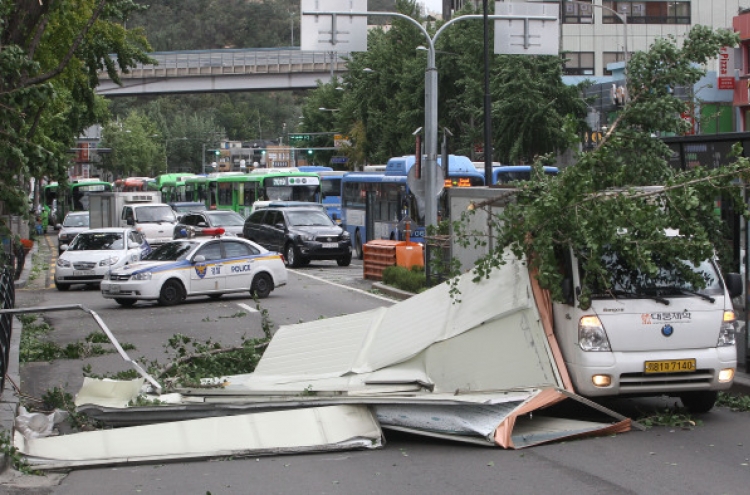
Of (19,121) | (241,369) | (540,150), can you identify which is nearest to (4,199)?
(19,121)

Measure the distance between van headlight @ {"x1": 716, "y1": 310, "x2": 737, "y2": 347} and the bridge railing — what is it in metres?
65.5

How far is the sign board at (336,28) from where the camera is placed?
78.6 feet

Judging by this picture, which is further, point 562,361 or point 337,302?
point 337,302

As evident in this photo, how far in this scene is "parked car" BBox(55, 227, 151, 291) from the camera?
95.0 ft

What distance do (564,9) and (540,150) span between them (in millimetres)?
26004

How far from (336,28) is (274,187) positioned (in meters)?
27.1

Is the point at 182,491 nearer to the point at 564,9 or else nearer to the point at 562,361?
the point at 562,361

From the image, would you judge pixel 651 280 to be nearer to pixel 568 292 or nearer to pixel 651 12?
pixel 568 292

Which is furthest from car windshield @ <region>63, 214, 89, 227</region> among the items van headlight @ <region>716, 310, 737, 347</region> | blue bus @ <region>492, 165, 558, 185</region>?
van headlight @ <region>716, 310, 737, 347</region>

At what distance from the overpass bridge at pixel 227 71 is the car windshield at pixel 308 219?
38187 millimetres

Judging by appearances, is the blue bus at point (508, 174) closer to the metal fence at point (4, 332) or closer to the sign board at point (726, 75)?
the sign board at point (726, 75)

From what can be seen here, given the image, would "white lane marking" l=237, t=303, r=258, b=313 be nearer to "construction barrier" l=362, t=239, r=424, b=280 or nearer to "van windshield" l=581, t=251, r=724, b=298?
"construction barrier" l=362, t=239, r=424, b=280

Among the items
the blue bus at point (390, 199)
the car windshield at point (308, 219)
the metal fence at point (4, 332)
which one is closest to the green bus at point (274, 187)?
the blue bus at point (390, 199)

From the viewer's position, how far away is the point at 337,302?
24844 mm
